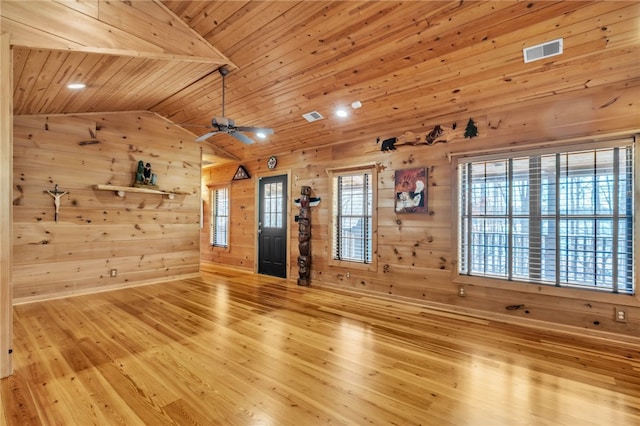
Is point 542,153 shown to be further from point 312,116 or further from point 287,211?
point 287,211

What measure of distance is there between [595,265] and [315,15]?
398 centimetres

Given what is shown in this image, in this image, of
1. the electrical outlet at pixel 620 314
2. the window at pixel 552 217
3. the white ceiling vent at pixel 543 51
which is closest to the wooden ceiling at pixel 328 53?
the white ceiling vent at pixel 543 51

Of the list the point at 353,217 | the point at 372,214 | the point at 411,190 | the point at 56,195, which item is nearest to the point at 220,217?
the point at 56,195

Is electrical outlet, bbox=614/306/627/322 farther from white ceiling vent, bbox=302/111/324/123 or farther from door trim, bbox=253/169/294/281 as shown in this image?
door trim, bbox=253/169/294/281

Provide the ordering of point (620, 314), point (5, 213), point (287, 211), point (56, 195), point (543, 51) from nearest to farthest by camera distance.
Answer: point (5, 213) < point (543, 51) < point (620, 314) < point (56, 195) < point (287, 211)

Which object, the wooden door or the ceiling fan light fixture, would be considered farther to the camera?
the wooden door

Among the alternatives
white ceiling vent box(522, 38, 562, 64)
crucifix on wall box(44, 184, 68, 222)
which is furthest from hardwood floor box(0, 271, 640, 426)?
white ceiling vent box(522, 38, 562, 64)

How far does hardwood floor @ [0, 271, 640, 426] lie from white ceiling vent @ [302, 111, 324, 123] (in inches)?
117

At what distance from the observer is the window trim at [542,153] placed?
9.96ft

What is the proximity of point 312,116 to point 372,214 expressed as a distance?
187 cm

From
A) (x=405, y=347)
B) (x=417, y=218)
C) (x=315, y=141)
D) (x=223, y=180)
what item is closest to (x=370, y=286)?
(x=417, y=218)

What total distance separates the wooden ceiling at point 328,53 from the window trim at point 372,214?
0.82m

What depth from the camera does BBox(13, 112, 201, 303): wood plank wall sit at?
4.39 meters

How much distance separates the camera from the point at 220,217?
25.2ft
